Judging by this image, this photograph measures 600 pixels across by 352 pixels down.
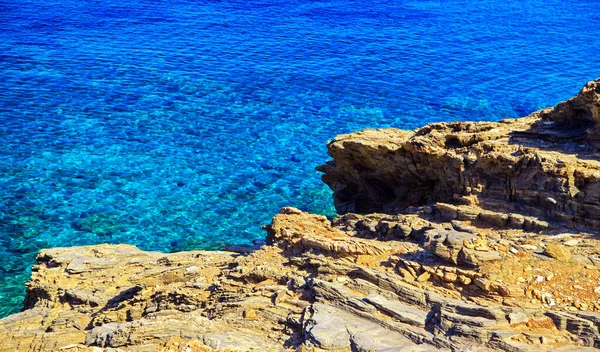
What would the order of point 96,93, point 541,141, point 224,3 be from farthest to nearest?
point 224,3
point 96,93
point 541,141

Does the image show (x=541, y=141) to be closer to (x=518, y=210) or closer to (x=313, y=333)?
(x=518, y=210)

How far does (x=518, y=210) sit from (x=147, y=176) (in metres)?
19.5

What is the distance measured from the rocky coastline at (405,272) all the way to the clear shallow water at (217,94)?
266 inches

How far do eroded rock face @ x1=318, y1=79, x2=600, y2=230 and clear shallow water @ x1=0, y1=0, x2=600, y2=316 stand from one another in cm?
726

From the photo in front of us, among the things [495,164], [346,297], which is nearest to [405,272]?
[346,297]

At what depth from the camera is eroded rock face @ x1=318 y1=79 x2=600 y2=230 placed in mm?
13875

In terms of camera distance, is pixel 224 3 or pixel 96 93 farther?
pixel 224 3

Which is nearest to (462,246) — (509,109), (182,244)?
(182,244)

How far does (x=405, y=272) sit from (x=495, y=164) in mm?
4703

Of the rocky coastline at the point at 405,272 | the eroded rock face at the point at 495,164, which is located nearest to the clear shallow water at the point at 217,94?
the rocky coastline at the point at 405,272

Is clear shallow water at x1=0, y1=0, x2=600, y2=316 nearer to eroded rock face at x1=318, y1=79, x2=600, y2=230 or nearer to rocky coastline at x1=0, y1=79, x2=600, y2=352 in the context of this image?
rocky coastline at x1=0, y1=79, x2=600, y2=352

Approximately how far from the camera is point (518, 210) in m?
14.5

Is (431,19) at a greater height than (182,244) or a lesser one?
greater

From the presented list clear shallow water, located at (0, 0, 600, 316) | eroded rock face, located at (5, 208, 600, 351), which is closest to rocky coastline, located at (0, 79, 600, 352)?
eroded rock face, located at (5, 208, 600, 351)
